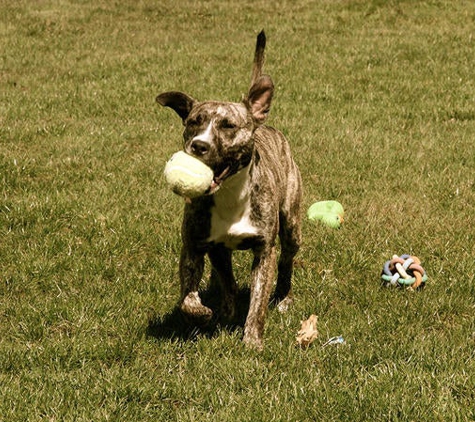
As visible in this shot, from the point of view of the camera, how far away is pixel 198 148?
181 inches

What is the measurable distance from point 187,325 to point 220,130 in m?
1.77

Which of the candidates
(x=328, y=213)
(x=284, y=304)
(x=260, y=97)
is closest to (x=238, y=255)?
(x=284, y=304)

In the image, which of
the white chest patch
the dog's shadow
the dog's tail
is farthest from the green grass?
the dog's tail

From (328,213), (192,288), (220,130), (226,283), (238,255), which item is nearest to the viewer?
(220,130)

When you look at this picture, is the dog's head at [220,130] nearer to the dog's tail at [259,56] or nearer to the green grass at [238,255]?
the dog's tail at [259,56]

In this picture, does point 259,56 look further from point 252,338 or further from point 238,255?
point 252,338

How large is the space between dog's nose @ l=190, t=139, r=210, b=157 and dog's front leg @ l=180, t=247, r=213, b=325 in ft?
3.19

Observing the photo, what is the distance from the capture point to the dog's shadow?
5363 mm

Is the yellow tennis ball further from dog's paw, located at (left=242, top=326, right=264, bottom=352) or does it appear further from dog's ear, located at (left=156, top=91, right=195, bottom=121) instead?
dog's paw, located at (left=242, top=326, right=264, bottom=352)

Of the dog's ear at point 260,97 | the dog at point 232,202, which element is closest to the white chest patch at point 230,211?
the dog at point 232,202

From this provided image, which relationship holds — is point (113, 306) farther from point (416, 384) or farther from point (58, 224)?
point (416, 384)

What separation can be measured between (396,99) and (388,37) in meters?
4.67

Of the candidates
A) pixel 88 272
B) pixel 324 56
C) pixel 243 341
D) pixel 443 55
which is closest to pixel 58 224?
pixel 88 272

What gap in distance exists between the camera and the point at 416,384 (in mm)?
4391
